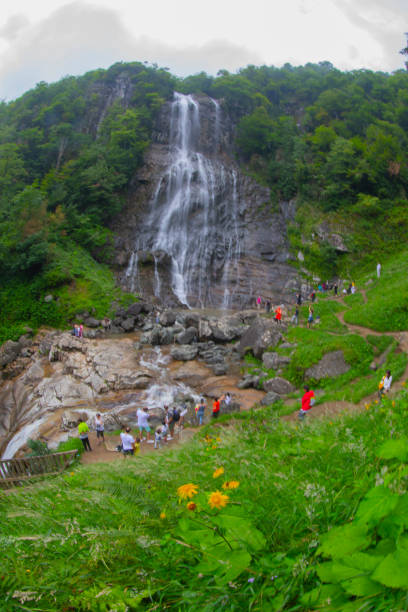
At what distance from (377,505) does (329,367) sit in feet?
45.2

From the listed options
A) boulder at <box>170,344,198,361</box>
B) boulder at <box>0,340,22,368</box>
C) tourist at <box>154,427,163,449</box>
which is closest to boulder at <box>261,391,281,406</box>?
tourist at <box>154,427,163,449</box>

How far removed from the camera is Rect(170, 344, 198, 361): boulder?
19.6 m

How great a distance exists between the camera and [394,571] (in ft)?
3.44

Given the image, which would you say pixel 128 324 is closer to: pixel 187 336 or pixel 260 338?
pixel 187 336

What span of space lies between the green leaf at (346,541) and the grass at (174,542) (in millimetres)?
128

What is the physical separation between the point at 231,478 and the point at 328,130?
147 feet

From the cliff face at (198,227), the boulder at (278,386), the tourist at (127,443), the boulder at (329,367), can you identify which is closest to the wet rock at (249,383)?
the boulder at (278,386)

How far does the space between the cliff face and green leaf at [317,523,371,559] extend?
29448 millimetres

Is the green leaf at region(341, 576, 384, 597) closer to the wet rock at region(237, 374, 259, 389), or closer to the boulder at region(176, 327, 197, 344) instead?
the wet rock at region(237, 374, 259, 389)

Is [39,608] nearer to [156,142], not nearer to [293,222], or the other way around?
[293,222]

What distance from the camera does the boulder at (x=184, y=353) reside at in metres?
19.6

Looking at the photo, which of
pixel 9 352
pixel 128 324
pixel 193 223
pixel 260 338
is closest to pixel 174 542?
pixel 260 338

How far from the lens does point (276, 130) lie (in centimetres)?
4444

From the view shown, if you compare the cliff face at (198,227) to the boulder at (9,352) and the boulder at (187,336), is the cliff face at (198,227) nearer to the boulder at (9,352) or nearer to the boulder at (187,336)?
the boulder at (187,336)
